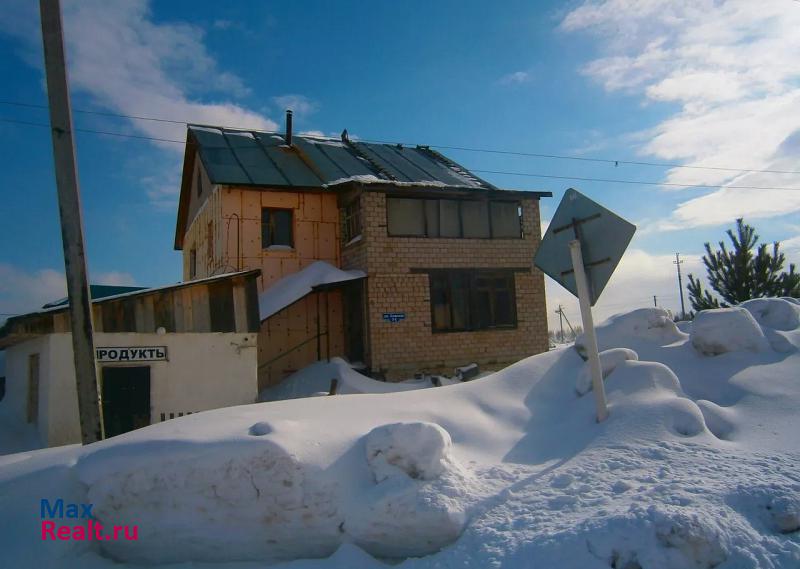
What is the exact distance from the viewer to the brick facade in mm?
14844

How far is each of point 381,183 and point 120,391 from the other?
8.65 meters

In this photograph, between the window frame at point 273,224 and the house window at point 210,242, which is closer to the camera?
the window frame at point 273,224

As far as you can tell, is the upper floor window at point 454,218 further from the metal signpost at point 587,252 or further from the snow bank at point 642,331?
the metal signpost at point 587,252

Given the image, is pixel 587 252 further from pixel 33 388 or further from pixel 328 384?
pixel 33 388

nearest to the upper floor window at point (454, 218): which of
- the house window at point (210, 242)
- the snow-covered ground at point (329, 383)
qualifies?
the snow-covered ground at point (329, 383)

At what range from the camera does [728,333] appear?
5621mm

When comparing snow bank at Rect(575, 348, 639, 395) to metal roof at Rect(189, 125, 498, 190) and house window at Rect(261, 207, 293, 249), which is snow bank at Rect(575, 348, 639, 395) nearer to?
metal roof at Rect(189, 125, 498, 190)

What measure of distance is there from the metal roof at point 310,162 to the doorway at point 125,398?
7.46 meters

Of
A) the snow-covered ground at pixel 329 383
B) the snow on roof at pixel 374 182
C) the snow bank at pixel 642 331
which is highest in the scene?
the snow on roof at pixel 374 182

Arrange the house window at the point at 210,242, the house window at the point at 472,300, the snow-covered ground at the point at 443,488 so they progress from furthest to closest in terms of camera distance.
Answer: the house window at the point at 210,242 → the house window at the point at 472,300 → the snow-covered ground at the point at 443,488

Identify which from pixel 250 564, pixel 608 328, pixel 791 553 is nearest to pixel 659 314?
pixel 608 328

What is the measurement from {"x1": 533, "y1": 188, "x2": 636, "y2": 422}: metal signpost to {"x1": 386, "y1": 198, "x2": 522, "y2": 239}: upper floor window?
34.4 feet

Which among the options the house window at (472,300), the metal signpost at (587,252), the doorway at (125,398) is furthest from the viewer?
the house window at (472,300)

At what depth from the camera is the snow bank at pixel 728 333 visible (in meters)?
5.59
